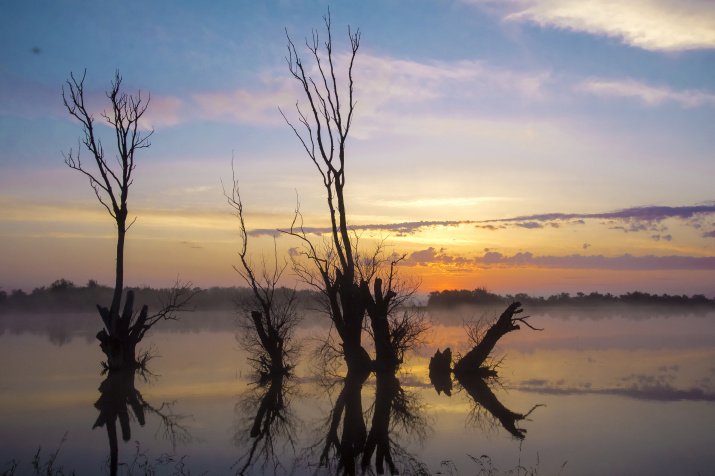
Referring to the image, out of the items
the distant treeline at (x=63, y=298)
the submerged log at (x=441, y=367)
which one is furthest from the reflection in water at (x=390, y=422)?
the distant treeline at (x=63, y=298)

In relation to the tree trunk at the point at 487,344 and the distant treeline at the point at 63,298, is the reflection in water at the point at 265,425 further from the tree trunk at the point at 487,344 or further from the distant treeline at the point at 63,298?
the distant treeline at the point at 63,298

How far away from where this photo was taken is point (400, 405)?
567 inches

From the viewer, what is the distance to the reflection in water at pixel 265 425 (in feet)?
30.9

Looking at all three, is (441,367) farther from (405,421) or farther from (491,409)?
(405,421)

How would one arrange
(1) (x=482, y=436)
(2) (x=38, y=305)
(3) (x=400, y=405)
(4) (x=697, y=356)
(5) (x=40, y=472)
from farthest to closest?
(2) (x=38, y=305), (4) (x=697, y=356), (3) (x=400, y=405), (1) (x=482, y=436), (5) (x=40, y=472)

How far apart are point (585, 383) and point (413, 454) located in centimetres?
991

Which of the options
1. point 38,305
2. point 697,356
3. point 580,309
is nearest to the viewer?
point 697,356

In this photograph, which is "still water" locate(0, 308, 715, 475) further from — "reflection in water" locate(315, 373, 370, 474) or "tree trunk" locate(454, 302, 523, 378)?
"tree trunk" locate(454, 302, 523, 378)

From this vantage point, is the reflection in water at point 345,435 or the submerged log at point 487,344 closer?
the reflection in water at point 345,435

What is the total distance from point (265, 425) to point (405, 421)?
9.58ft

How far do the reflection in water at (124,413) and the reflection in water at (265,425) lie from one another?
127cm

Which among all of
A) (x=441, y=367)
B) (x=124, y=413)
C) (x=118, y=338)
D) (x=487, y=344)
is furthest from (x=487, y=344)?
(x=118, y=338)

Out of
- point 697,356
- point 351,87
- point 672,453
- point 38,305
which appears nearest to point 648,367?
point 697,356

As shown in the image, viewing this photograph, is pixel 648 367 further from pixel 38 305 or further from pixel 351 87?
pixel 38 305
